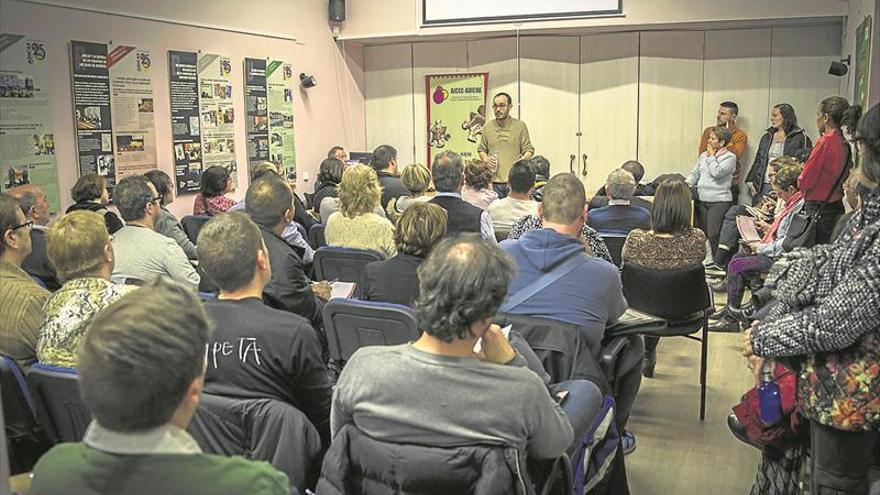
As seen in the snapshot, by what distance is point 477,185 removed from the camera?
20.7 ft

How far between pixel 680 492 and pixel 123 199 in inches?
120

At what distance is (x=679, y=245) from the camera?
4176 mm

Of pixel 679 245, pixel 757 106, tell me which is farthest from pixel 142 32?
→ pixel 757 106

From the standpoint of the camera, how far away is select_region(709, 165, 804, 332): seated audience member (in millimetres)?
5125

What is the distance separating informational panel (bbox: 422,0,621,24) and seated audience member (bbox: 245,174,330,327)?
5529mm

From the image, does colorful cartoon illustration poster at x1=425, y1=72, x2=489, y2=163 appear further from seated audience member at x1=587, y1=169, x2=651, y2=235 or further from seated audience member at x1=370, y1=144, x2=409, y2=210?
seated audience member at x1=587, y1=169, x2=651, y2=235

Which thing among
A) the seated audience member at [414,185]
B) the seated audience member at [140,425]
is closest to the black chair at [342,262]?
the seated audience member at [414,185]

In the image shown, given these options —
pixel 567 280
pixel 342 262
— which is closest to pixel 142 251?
pixel 342 262

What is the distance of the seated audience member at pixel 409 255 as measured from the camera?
351 cm

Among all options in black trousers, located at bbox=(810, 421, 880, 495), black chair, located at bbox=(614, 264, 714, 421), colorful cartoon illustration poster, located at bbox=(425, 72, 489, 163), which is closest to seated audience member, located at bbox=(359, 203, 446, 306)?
black chair, located at bbox=(614, 264, 714, 421)

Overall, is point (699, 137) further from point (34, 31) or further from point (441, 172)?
point (34, 31)

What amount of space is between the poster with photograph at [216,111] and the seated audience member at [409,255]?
15.0 feet

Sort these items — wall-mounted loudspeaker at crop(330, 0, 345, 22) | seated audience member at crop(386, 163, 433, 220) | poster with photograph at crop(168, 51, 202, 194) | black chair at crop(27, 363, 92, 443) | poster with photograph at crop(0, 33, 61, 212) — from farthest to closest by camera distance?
wall-mounted loudspeaker at crop(330, 0, 345, 22), poster with photograph at crop(168, 51, 202, 194), seated audience member at crop(386, 163, 433, 220), poster with photograph at crop(0, 33, 61, 212), black chair at crop(27, 363, 92, 443)

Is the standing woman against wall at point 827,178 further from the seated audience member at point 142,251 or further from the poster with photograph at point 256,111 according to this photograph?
the poster with photograph at point 256,111
